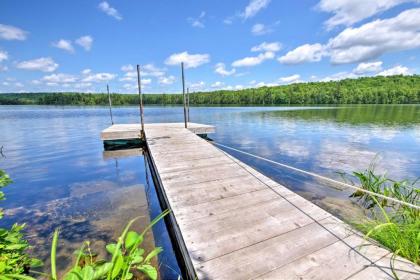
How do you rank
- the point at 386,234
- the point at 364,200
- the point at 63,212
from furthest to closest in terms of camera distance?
the point at 364,200, the point at 63,212, the point at 386,234

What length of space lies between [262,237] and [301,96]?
252 ft

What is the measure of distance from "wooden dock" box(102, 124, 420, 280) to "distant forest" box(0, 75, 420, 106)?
7284cm

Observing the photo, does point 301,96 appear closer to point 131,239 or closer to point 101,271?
point 131,239

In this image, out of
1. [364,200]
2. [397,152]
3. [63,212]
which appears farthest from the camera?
[397,152]

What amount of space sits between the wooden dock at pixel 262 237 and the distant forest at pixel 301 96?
7284 cm

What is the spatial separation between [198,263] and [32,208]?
505 centimetres

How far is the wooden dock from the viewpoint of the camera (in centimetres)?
192

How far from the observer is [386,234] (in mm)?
2598

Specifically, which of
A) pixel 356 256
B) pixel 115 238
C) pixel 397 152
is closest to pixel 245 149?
pixel 397 152

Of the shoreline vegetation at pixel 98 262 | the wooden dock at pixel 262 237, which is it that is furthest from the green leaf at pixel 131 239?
the wooden dock at pixel 262 237

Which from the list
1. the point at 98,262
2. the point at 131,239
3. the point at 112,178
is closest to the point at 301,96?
the point at 112,178

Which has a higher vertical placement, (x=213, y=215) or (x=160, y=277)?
(x=213, y=215)

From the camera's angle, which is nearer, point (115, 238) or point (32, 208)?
point (115, 238)

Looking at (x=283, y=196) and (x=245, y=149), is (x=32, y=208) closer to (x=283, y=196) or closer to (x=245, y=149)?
(x=283, y=196)
